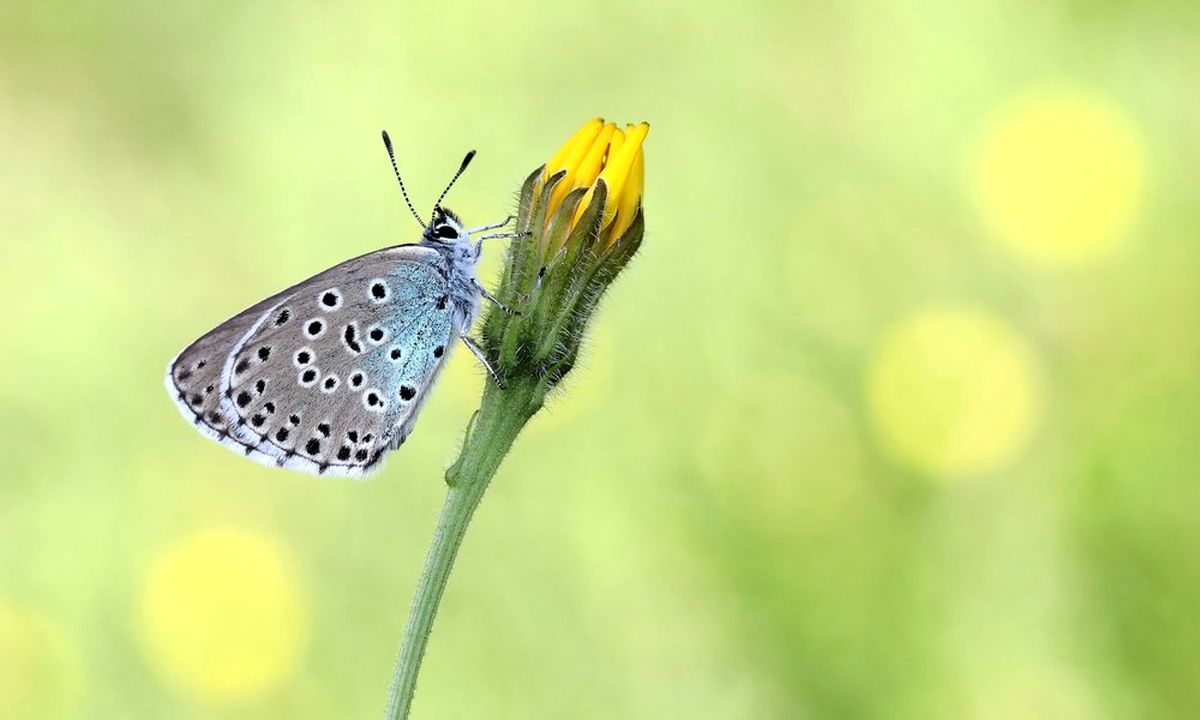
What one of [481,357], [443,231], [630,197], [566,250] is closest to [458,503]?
[481,357]

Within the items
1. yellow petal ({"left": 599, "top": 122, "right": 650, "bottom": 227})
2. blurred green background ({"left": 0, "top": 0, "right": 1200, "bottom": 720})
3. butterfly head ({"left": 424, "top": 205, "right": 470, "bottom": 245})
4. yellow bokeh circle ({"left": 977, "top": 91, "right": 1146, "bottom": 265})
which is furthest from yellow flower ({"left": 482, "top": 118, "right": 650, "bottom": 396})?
yellow bokeh circle ({"left": 977, "top": 91, "right": 1146, "bottom": 265})

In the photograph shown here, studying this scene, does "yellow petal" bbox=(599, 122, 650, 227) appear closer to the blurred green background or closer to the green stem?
the green stem

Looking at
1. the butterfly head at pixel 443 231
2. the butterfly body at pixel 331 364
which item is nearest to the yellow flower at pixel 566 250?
the butterfly body at pixel 331 364

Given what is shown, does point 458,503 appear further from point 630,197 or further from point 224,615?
point 224,615

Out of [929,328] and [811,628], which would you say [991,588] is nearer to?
[811,628]

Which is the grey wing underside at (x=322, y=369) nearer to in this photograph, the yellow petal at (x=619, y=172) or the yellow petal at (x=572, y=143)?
the yellow petal at (x=572, y=143)

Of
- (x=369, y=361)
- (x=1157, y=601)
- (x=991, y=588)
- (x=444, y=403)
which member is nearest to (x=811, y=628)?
(x=991, y=588)
